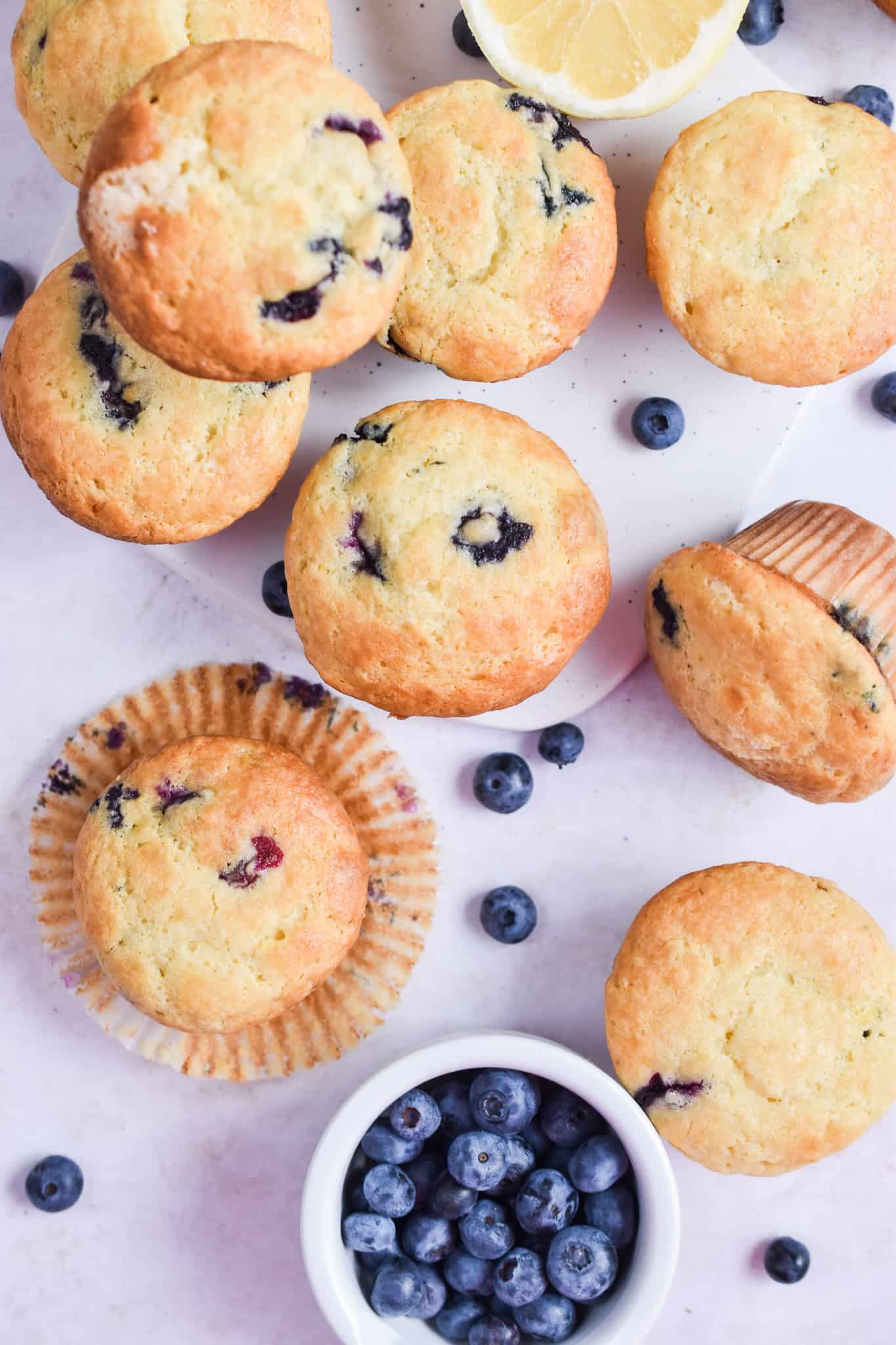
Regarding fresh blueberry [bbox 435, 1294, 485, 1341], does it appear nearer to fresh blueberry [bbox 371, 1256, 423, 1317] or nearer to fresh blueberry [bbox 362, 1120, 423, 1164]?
fresh blueberry [bbox 371, 1256, 423, 1317]

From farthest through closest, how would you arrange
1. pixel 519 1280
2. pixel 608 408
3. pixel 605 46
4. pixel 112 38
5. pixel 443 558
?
pixel 608 408 → pixel 519 1280 → pixel 605 46 → pixel 443 558 → pixel 112 38

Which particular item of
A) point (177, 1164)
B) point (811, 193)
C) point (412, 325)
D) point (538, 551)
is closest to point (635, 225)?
point (811, 193)

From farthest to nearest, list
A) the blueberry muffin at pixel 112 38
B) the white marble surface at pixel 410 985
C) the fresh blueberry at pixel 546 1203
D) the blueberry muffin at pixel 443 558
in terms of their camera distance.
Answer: the white marble surface at pixel 410 985, the fresh blueberry at pixel 546 1203, the blueberry muffin at pixel 443 558, the blueberry muffin at pixel 112 38

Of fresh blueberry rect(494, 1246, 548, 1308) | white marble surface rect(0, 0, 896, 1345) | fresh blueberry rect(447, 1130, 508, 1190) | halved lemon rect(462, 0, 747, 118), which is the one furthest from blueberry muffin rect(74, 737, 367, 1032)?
halved lemon rect(462, 0, 747, 118)

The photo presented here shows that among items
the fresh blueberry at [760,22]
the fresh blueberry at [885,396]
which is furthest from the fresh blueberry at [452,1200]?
the fresh blueberry at [760,22]

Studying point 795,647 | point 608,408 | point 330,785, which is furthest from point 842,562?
point 330,785

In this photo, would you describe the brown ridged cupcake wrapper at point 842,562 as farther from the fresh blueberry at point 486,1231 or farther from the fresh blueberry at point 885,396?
the fresh blueberry at point 486,1231

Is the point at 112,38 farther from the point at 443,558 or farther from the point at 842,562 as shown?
the point at 842,562

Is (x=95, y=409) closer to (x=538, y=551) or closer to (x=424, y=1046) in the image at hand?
(x=538, y=551)
